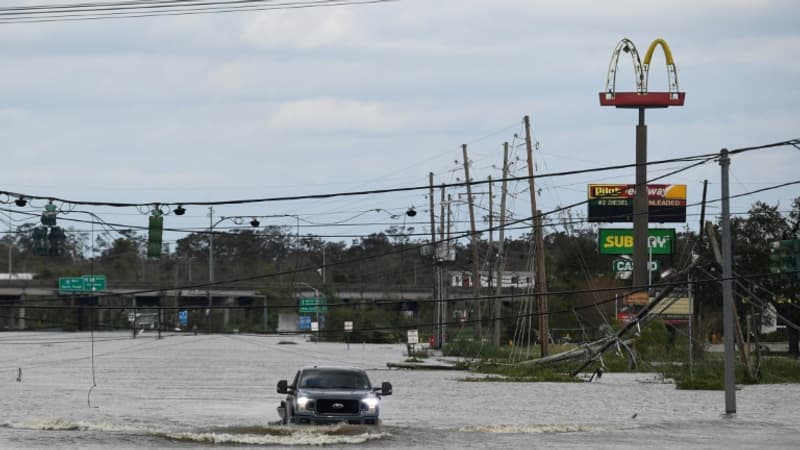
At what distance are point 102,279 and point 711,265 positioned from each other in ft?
312

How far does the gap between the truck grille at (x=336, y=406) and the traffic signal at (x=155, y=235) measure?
27.2 ft

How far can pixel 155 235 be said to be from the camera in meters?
36.6

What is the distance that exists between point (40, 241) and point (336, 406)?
10415 mm

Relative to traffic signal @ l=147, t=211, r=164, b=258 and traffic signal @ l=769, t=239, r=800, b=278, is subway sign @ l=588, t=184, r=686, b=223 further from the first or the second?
traffic signal @ l=147, t=211, r=164, b=258

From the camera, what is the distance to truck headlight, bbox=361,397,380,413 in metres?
31.5

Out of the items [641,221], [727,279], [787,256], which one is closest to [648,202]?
[641,221]

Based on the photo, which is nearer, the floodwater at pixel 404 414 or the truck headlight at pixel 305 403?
the truck headlight at pixel 305 403

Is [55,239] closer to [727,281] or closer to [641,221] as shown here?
[727,281]

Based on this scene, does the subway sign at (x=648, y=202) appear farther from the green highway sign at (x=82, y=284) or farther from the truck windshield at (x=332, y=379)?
the truck windshield at (x=332, y=379)

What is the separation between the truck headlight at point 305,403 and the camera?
31.2m

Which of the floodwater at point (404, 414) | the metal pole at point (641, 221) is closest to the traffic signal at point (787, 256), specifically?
the floodwater at point (404, 414)

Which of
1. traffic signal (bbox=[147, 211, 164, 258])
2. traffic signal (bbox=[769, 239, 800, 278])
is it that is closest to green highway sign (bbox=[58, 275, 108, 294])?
traffic signal (bbox=[147, 211, 164, 258])

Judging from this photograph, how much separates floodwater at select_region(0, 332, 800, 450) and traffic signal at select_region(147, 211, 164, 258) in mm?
5370

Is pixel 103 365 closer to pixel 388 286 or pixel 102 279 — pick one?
pixel 102 279
